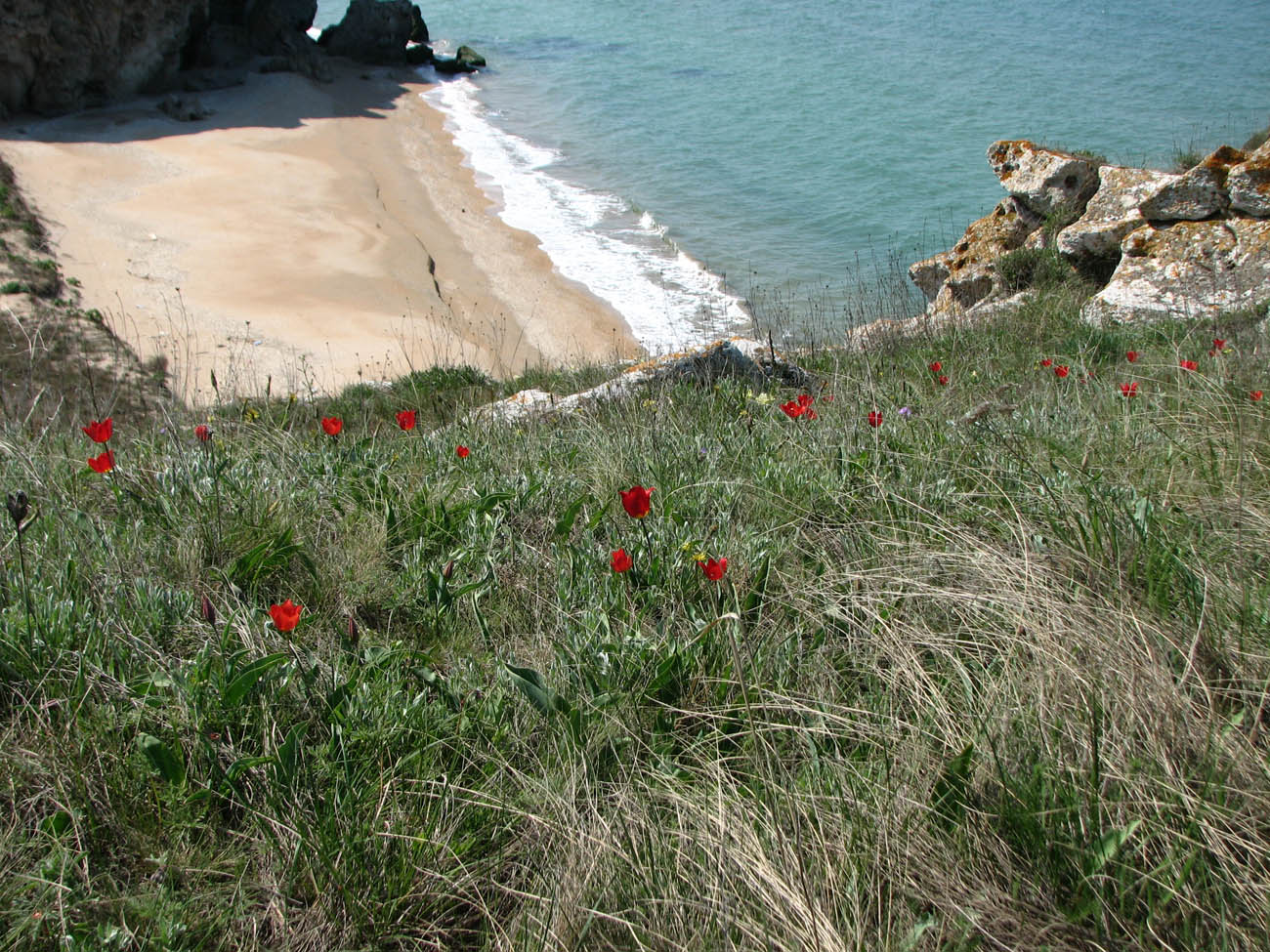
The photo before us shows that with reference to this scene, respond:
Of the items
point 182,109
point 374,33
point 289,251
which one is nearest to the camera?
point 289,251

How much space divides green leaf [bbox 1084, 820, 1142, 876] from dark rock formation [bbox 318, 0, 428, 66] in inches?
1527

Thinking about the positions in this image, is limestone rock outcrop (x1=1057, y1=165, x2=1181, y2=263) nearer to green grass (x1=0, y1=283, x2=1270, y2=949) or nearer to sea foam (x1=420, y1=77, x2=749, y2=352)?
sea foam (x1=420, y1=77, x2=749, y2=352)

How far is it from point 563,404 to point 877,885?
4.85 meters

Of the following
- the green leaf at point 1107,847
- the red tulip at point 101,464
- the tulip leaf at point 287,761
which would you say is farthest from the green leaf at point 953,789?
the red tulip at point 101,464

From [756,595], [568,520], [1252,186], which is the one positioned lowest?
[1252,186]

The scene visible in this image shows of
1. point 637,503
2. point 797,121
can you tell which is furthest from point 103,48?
point 637,503

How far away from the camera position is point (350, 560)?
314 cm

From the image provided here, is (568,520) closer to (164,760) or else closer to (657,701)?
(657,701)

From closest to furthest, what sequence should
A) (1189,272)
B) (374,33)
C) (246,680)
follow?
(246,680)
(1189,272)
(374,33)

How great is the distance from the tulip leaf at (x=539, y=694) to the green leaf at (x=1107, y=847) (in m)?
1.20

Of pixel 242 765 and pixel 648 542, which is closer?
pixel 242 765

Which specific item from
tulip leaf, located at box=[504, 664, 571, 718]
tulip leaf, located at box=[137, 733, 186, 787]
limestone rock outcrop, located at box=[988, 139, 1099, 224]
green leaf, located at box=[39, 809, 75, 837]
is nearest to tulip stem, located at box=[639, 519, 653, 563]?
tulip leaf, located at box=[504, 664, 571, 718]

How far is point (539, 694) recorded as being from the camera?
2.31m

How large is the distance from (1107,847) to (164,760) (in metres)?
2.01
